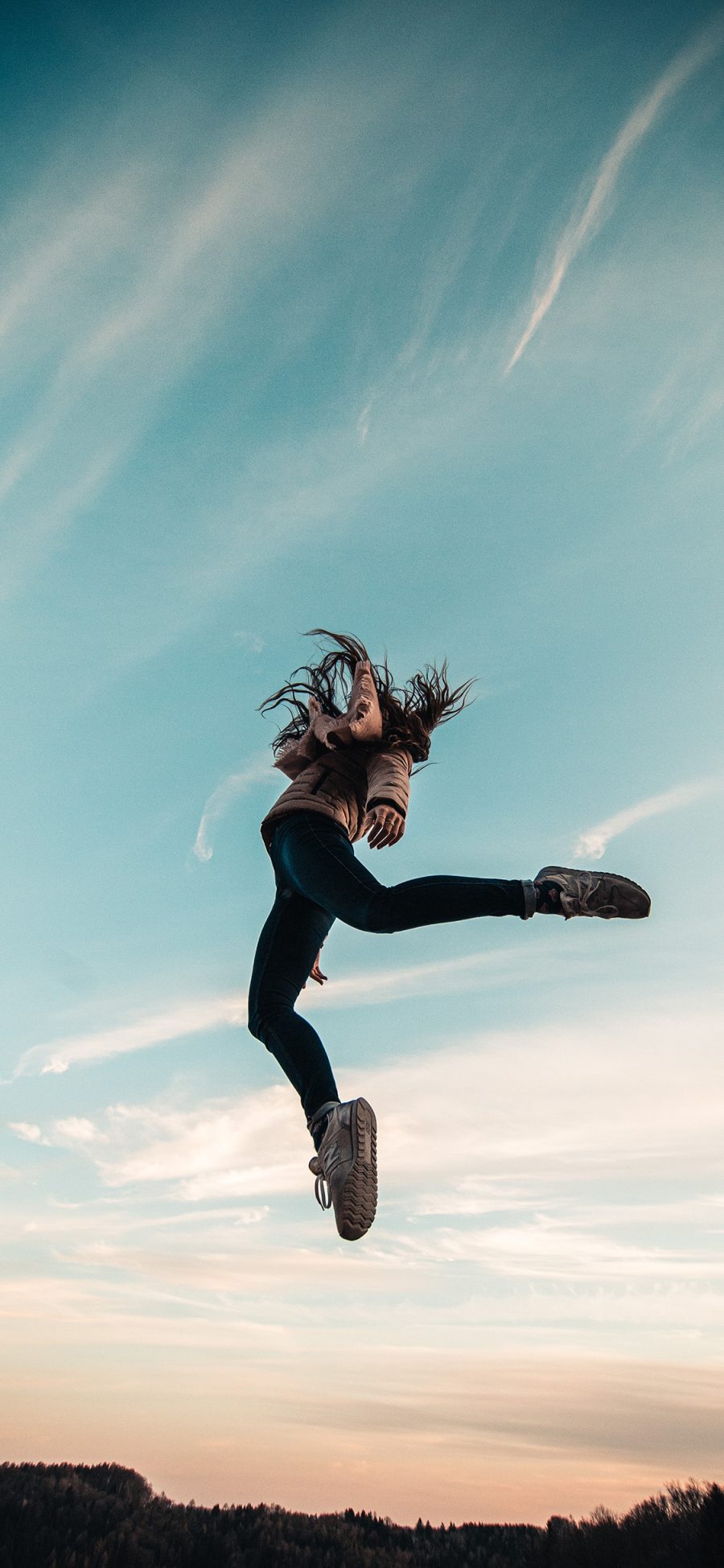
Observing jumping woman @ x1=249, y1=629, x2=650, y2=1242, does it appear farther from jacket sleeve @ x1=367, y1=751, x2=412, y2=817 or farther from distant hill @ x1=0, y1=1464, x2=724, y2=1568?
distant hill @ x1=0, y1=1464, x2=724, y2=1568

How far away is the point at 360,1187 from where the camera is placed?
3090 mm

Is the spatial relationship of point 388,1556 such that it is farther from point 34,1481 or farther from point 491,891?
point 491,891

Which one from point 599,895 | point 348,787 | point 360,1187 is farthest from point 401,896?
point 360,1187

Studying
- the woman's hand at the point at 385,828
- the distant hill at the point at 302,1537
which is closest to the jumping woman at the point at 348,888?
the woman's hand at the point at 385,828

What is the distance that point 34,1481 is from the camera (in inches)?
508

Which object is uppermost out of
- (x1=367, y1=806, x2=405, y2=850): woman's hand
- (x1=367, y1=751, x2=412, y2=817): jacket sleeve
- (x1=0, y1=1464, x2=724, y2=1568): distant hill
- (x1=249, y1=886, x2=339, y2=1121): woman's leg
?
(x1=367, y1=751, x2=412, y2=817): jacket sleeve

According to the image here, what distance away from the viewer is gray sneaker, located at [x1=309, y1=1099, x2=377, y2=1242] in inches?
121

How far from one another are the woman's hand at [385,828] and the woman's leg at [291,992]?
1.76 feet

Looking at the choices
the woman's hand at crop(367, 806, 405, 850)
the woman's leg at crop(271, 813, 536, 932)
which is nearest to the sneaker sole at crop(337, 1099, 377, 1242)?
the woman's leg at crop(271, 813, 536, 932)

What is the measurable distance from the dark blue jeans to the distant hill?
1062cm

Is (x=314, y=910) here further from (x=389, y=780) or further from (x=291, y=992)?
(x=389, y=780)

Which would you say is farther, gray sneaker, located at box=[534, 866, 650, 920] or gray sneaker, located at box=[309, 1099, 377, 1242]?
gray sneaker, located at box=[534, 866, 650, 920]

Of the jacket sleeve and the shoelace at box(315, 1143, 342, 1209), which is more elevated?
the jacket sleeve

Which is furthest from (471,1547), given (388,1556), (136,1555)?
(136,1555)
